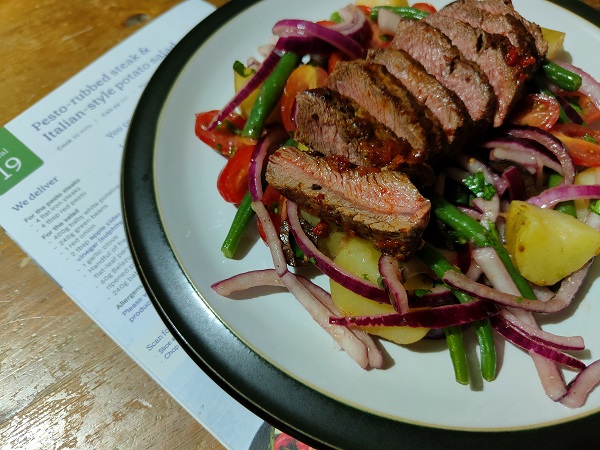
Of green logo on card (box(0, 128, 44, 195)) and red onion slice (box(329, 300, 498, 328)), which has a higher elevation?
red onion slice (box(329, 300, 498, 328))

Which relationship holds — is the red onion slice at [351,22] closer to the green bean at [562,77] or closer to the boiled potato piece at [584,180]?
the green bean at [562,77]

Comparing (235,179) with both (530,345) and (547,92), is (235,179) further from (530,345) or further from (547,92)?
(547,92)

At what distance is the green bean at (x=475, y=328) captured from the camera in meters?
2.07

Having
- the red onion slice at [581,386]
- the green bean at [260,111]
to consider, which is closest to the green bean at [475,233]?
the red onion slice at [581,386]

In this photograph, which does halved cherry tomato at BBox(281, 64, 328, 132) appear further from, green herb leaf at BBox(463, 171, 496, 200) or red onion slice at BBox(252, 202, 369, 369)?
green herb leaf at BBox(463, 171, 496, 200)

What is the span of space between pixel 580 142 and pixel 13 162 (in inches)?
130

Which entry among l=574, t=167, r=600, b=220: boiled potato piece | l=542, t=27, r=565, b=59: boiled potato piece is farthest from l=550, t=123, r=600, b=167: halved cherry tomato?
l=542, t=27, r=565, b=59: boiled potato piece

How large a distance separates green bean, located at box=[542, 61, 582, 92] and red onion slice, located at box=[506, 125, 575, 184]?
0.40 m

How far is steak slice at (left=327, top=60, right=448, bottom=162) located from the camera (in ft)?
7.40

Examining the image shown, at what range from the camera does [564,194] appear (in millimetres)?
2318

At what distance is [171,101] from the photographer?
288 centimetres

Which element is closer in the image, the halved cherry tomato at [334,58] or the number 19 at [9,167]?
the halved cherry tomato at [334,58]

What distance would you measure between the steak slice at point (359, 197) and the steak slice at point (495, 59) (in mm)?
770

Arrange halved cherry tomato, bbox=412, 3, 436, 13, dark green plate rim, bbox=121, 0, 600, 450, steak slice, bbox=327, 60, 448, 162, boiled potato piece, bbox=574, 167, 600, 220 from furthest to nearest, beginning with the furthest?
1. halved cherry tomato, bbox=412, 3, 436, 13
2. boiled potato piece, bbox=574, 167, 600, 220
3. steak slice, bbox=327, 60, 448, 162
4. dark green plate rim, bbox=121, 0, 600, 450
